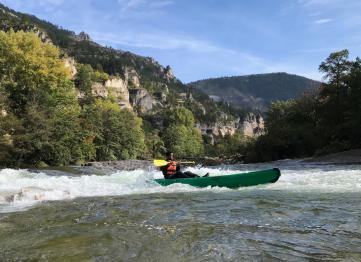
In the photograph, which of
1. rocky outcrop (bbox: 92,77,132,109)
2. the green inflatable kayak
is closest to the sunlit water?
the green inflatable kayak

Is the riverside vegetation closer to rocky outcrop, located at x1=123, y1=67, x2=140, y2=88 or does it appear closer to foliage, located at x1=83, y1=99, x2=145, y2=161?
foliage, located at x1=83, y1=99, x2=145, y2=161

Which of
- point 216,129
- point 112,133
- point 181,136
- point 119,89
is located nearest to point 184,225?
point 112,133

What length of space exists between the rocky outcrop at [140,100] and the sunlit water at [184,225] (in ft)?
424

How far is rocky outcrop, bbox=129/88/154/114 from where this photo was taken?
142 m

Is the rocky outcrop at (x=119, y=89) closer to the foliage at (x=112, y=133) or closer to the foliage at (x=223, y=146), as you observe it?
the foliage at (x=223, y=146)

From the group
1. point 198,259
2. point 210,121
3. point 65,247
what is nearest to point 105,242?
point 65,247

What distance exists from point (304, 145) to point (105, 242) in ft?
127

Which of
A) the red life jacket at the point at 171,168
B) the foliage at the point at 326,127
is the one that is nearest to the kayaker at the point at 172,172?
the red life jacket at the point at 171,168

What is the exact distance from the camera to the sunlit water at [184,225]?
6176mm

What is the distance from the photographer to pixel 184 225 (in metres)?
8.09

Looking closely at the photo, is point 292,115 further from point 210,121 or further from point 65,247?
point 210,121

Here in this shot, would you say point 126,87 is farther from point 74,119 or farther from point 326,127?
point 326,127

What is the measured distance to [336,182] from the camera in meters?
15.5

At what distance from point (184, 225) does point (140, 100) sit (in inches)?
5414
